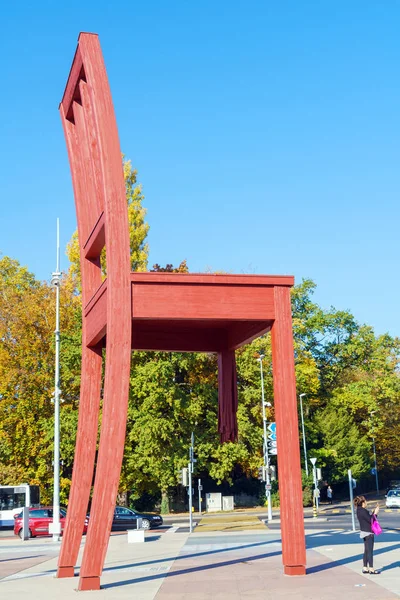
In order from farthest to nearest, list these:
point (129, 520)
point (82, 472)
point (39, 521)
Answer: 1. point (129, 520)
2. point (39, 521)
3. point (82, 472)

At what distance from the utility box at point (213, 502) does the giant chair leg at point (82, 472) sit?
3545cm

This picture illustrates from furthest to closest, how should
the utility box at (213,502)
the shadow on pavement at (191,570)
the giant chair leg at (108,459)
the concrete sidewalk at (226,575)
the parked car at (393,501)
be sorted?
the utility box at (213,502) < the parked car at (393,501) < the shadow on pavement at (191,570) < the giant chair leg at (108,459) < the concrete sidewalk at (226,575)

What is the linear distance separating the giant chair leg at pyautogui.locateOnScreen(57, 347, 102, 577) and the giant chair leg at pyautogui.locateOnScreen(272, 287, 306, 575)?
3.80m

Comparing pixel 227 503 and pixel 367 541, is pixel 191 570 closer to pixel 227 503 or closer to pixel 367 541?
pixel 367 541

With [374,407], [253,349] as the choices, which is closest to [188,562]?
[253,349]

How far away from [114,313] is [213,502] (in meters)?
38.9

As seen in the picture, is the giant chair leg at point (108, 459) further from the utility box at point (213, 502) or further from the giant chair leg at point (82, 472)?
the utility box at point (213, 502)

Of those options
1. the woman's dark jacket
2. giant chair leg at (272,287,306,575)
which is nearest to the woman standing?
the woman's dark jacket

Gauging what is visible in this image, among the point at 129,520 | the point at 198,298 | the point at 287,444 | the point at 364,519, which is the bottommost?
the point at 129,520

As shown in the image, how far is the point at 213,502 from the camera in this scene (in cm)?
4944

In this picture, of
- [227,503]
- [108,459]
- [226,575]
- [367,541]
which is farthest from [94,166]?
[227,503]

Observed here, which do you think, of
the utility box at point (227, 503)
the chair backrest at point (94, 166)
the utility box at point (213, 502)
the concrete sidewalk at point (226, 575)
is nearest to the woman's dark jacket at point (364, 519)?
the concrete sidewalk at point (226, 575)

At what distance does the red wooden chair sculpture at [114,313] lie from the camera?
1285 centimetres

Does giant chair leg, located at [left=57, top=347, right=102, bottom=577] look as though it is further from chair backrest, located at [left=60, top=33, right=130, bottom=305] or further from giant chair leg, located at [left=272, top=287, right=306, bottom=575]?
giant chair leg, located at [left=272, top=287, right=306, bottom=575]
